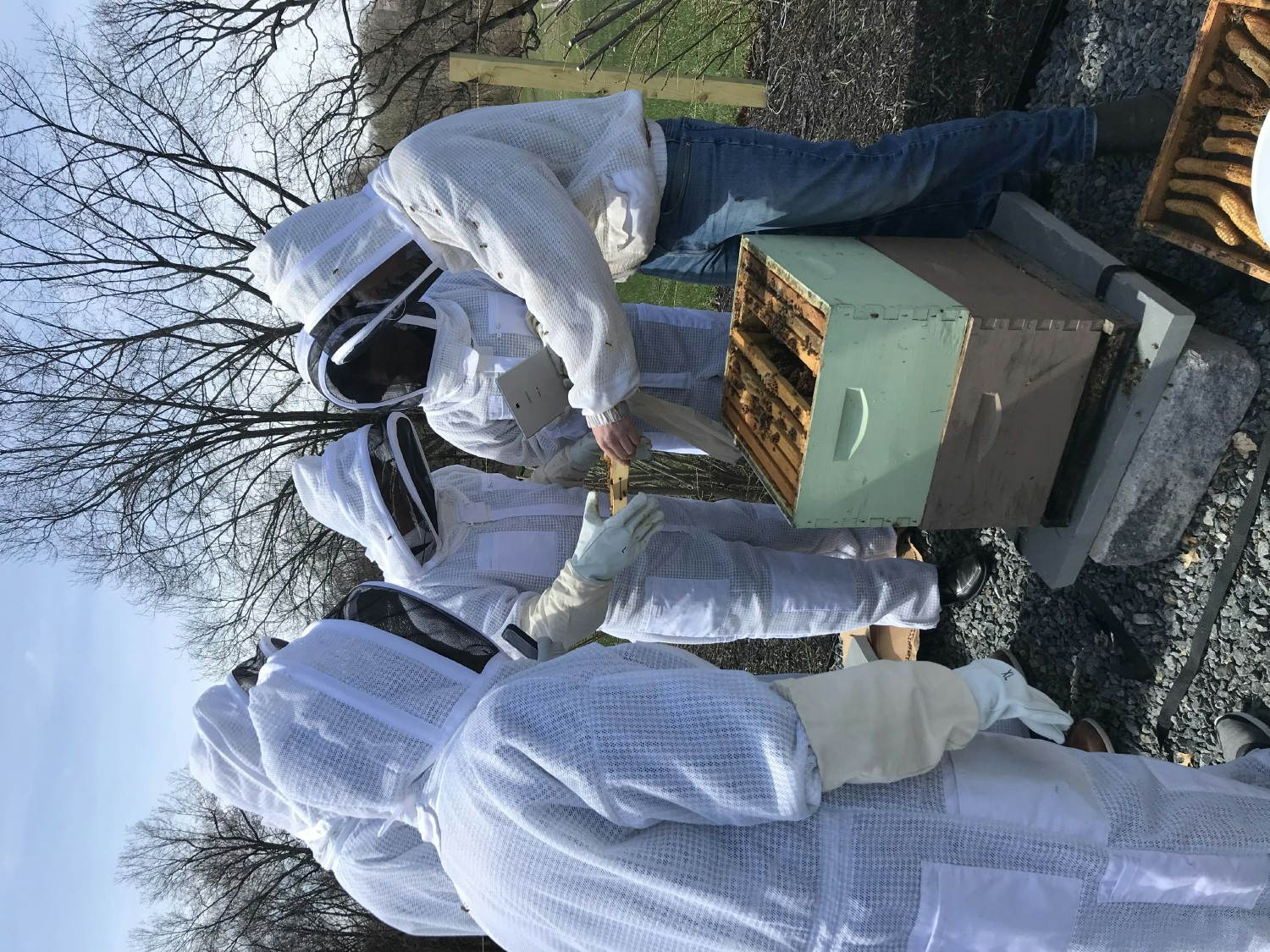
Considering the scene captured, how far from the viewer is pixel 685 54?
21.4ft

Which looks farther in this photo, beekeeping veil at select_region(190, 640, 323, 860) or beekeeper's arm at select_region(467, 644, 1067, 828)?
beekeeping veil at select_region(190, 640, 323, 860)

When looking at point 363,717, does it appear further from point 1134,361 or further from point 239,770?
point 1134,361

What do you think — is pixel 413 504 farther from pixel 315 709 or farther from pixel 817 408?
pixel 817 408

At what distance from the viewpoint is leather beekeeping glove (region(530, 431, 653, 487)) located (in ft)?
12.6

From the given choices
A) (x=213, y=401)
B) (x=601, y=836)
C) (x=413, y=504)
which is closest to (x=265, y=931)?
(x=213, y=401)

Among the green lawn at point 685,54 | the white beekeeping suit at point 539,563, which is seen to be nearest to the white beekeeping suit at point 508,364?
the white beekeeping suit at point 539,563

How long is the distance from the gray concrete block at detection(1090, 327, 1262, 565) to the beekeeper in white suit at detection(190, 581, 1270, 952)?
108cm

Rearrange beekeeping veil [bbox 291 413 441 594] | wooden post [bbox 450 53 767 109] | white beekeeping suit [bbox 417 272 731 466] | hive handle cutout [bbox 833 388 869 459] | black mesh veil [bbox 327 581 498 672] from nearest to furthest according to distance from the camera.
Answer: black mesh veil [bbox 327 581 498 672] < hive handle cutout [bbox 833 388 869 459] < beekeeping veil [bbox 291 413 441 594] < white beekeeping suit [bbox 417 272 731 466] < wooden post [bbox 450 53 767 109]

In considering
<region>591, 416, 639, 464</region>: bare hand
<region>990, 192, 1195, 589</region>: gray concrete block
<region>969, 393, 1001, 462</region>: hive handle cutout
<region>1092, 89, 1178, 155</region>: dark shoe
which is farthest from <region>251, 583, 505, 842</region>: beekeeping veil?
<region>1092, 89, 1178, 155</region>: dark shoe

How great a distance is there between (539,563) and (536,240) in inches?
59.1

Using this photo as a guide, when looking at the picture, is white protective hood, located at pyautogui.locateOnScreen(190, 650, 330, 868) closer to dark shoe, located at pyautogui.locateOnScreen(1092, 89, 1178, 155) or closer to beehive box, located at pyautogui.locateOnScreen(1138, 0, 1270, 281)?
beehive box, located at pyautogui.locateOnScreen(1138, 0, 1270, 281)

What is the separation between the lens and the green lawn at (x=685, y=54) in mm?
7559

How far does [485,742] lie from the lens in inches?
66.4

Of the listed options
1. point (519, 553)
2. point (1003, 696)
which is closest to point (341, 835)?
point (519, 553)
